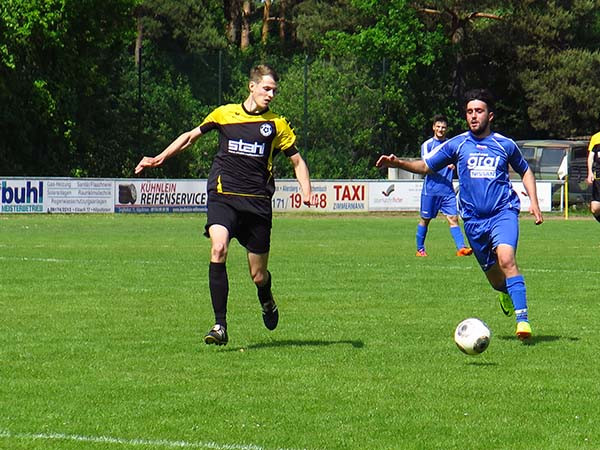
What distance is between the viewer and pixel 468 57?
2388 inches

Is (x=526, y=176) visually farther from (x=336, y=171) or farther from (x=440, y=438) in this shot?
(x=336, y=171)

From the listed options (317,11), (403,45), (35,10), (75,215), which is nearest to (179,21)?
(317,11)

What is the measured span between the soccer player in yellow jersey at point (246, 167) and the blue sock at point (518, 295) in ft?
5.98

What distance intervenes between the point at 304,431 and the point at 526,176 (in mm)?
4936

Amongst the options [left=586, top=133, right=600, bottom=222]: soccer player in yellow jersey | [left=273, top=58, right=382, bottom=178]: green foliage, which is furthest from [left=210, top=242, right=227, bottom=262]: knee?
[left=273, top=58, right=382, bottom=178]: green foliage

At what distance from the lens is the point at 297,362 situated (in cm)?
911

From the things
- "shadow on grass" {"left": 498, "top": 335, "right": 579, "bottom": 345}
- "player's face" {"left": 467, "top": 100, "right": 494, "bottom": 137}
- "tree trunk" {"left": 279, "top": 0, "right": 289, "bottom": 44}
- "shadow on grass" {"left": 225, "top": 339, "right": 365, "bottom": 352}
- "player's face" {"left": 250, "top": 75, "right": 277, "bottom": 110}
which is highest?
"tree trunk" {"left": 279, "top": 0, "right": 289, "bottom": 44}

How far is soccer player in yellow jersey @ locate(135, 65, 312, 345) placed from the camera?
32.7 feet

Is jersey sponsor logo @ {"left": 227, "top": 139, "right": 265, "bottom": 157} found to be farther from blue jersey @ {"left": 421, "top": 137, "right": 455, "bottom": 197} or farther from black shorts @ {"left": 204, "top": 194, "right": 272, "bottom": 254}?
blue jersey @ {"left": 421, "top": 137, "right": 455, "bottom": 197}

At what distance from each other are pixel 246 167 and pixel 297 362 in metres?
1.78

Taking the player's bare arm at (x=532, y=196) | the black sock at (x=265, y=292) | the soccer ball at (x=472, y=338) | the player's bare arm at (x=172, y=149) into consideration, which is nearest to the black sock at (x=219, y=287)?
the black sock at (x=265, y=292)

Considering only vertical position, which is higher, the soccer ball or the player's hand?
the player's hand

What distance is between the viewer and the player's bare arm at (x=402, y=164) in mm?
9852

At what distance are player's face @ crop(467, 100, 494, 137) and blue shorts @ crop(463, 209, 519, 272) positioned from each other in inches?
27.6
